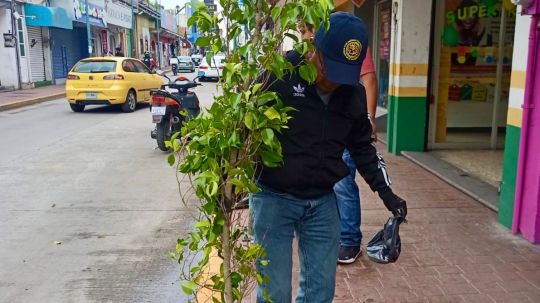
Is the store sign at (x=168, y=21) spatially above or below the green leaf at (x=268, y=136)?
above

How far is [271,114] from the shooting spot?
1.90 metres

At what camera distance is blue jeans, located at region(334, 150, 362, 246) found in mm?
3957

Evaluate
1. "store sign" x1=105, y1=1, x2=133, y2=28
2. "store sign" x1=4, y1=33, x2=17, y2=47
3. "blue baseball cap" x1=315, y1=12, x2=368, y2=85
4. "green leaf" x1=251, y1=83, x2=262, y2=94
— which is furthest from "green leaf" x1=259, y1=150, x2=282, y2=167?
"store sign" x1=105, y1=1, x2=133, y2=28

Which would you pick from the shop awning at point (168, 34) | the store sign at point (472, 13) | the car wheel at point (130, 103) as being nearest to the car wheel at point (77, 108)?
the car wheel at point (130, 103)

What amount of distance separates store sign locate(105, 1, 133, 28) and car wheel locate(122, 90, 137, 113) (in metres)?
19.5

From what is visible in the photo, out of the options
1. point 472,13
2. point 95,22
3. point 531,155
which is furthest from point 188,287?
point 95,22

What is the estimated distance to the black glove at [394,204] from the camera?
8.28 feet

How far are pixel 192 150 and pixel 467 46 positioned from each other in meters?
7.47

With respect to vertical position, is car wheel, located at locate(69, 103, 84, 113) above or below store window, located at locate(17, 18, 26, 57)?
below

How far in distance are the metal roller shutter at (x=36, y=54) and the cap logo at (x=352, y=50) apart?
2305 centimetres

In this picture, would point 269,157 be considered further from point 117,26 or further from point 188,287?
point 117,26

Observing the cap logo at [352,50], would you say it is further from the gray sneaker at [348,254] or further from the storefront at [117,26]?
the storefront at [117,26]

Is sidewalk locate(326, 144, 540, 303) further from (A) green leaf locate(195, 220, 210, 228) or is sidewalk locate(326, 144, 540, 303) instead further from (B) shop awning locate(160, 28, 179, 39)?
(B) shop awning locate(160, 28, 179, 39)

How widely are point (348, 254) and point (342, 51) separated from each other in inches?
94.6
